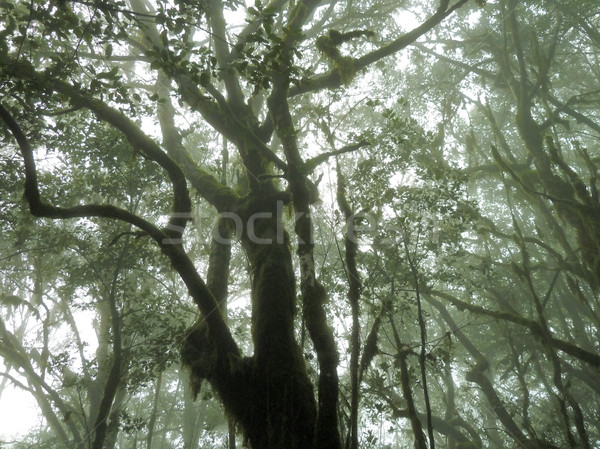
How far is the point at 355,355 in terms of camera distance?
4316 mm

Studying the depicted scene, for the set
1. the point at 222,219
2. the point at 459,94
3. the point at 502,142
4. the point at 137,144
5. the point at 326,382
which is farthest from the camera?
the point at 459,94

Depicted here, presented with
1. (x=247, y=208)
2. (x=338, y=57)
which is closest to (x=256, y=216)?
(x=247, y=208)

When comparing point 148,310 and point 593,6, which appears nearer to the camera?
point 148,310

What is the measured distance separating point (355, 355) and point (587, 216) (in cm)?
747

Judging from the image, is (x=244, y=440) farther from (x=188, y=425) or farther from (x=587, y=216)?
(x=188, y=425)

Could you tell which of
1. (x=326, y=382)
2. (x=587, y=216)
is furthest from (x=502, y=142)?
(x=326, y=382)

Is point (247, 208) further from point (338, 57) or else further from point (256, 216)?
point (338, 57)

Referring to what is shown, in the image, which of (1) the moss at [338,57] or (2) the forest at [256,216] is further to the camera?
(1) the moss at [338,57]

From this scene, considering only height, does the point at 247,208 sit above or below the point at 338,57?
below

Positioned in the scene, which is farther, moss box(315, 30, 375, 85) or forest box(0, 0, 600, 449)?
moss box(315, 30, 375, 85)

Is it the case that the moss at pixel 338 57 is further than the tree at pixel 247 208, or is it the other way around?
the moss at pixel 338 57

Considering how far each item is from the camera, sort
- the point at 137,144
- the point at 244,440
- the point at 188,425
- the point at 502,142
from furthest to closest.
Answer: the point at 188,425, the point at 502,142, the point at 137,144, the point at 244,440

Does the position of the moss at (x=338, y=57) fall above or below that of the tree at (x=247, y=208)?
above

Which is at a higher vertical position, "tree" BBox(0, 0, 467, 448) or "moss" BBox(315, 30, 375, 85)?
"moss" BBox(315, 30, 375, 85)
